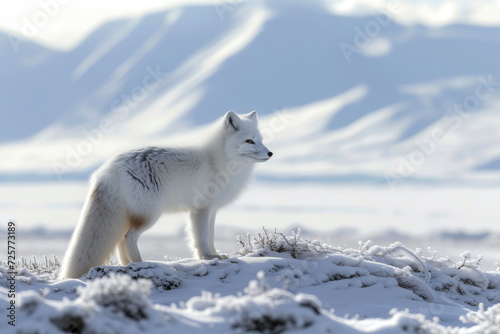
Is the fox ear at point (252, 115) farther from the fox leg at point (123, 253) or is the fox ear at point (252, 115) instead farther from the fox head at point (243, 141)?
the fox leg at point (123, 253)

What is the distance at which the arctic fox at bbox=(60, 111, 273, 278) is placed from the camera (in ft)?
19.6

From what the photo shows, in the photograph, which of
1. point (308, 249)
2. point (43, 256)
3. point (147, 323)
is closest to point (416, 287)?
point (308, 249)

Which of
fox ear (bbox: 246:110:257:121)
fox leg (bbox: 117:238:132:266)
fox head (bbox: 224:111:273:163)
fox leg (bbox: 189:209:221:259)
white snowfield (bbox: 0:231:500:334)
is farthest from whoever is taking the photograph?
fox ear (bbox: 246:110:257:121)

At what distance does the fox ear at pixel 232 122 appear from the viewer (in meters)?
6.74

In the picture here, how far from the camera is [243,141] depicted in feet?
21.9

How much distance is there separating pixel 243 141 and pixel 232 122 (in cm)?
27

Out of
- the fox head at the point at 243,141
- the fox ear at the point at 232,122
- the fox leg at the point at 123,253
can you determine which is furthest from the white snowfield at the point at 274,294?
the fox ear at the point at 232,122

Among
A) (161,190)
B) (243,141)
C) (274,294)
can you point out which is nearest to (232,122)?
(243,141)

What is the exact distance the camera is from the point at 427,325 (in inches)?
135

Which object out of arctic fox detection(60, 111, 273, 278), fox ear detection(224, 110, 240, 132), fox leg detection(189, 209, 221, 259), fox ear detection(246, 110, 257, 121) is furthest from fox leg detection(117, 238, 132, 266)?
fox ear detection(246, 110, 257, 121)

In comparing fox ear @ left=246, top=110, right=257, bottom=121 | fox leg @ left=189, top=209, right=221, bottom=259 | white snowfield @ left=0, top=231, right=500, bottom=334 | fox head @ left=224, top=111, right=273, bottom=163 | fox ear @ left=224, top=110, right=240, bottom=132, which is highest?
fox ear @ left=246, top=110, right=257, bottom=121

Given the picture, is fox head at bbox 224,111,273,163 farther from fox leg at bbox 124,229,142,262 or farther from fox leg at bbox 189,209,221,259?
fox leg at bbox 124,229,142,262

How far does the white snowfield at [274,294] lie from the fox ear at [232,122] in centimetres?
125

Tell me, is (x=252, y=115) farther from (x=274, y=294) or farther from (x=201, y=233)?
(x=274, y=294)
